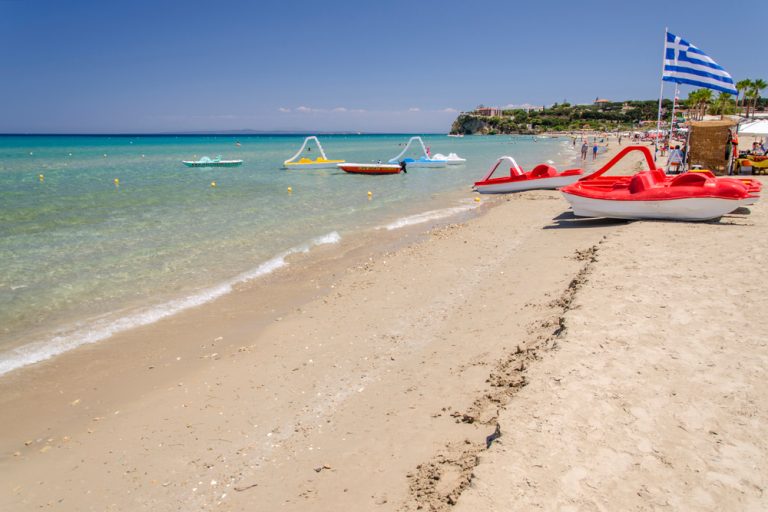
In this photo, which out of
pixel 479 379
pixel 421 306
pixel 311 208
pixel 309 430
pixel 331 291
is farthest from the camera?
pixel 311 208

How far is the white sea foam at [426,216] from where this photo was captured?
628 inches

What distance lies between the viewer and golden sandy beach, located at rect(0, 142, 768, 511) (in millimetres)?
3217

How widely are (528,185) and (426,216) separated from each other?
633 cm

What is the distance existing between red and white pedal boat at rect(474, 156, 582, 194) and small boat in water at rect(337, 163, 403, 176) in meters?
11.4

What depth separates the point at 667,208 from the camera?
10695 mm

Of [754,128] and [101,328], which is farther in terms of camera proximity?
[754,128]

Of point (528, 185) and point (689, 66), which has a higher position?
point (689, 66)

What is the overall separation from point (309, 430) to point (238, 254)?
27.9 feet

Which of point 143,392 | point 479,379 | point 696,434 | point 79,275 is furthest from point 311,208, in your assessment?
point 696,434

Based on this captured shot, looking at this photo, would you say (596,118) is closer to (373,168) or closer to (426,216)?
(373,168)

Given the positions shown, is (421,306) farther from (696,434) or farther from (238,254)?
(238,254)

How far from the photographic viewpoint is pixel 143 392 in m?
5.77

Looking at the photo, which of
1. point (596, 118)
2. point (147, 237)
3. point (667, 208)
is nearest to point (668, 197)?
point (667, 208)

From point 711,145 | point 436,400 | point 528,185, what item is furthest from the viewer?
point 528,185
